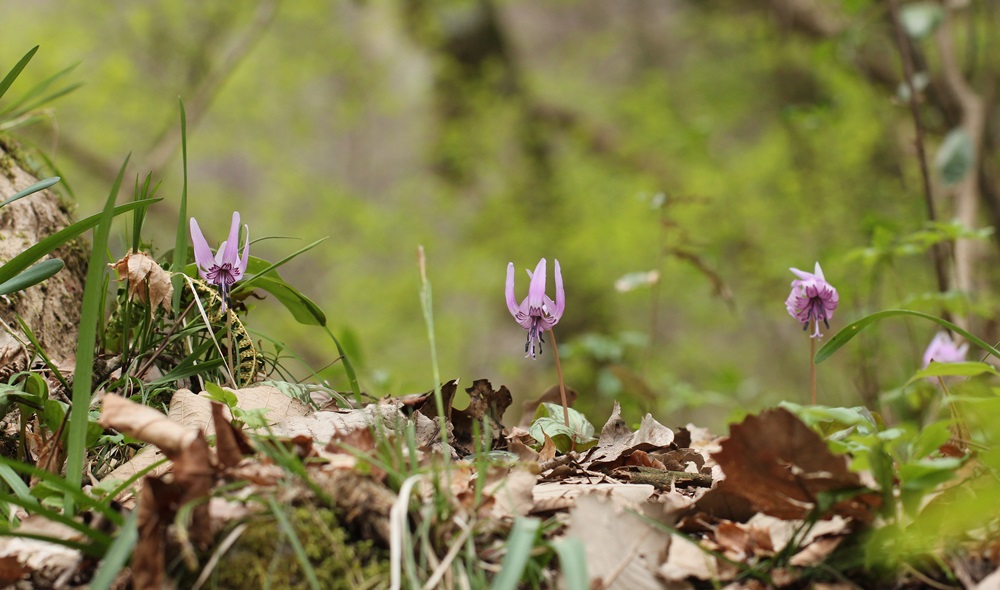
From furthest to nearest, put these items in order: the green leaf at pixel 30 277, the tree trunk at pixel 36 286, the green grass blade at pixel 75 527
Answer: the tree trunk at pixel 36 286
the green leaf at pixel 30 277
the green grass blade at pixel 75 527

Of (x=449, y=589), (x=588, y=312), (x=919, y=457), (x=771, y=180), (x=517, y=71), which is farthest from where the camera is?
(x=517, y=71)

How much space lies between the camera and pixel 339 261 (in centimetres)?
802

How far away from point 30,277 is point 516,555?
946 millimetres

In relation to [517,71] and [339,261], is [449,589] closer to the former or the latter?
[339,261]

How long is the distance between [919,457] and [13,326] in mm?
1714

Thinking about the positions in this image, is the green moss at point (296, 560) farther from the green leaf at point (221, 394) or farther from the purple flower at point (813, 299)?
the purple flower at point (813, 299)

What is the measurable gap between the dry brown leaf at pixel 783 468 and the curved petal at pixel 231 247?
930 millimetres

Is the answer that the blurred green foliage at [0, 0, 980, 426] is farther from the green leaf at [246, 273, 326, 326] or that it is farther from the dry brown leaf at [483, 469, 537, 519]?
the dry brown leaf at [483, 469, 537, 519]

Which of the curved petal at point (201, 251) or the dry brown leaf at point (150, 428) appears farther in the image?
the curved petal at point (201, 251)

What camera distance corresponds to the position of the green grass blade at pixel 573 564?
78cm

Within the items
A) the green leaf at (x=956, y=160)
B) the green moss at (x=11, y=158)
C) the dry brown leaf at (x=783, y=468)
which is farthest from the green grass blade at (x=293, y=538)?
the green leaf at (x=956, y=160)

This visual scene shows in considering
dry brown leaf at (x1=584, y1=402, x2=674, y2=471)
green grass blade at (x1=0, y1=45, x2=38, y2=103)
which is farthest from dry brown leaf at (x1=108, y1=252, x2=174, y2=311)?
dry brown leaf at (x1=584, y1=402, x2=674, y2=471)

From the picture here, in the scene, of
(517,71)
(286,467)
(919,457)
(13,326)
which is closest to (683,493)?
(919,457)

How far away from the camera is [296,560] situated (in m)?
0.93
